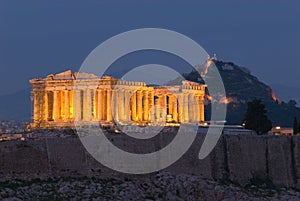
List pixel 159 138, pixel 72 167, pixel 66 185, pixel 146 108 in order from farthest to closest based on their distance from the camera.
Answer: pixel 146 108 < pixel 159 138 < pixel 72 167 < pixel 66 185

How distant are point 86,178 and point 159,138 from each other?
27.8 ft

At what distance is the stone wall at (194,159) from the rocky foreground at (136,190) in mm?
1098

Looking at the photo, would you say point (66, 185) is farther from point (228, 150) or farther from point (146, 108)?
point (146, 108)

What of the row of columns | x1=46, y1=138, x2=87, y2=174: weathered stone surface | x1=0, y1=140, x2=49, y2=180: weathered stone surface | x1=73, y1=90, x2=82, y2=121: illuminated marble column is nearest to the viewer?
x1=0, y1=140, x2=49, y2=180: weathered stone surface

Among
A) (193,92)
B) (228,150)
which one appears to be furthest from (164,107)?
(228,150)

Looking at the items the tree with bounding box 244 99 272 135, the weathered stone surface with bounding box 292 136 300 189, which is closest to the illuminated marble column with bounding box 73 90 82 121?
the tree with bounding box 244 99 272 135

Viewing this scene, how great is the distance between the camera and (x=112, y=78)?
81.9 meters

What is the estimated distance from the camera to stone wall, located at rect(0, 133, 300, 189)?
5028 cm

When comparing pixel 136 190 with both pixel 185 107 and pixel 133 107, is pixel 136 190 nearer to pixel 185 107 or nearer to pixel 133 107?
pixel 133 107

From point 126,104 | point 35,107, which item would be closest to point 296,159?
point 126,104

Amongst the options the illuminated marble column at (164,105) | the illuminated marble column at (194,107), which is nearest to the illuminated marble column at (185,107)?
the illuminated marble column at (194,107)

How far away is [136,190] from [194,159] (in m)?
8.69

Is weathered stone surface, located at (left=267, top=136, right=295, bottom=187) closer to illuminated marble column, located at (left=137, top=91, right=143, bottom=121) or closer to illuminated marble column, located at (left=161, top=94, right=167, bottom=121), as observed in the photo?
illuminated marble column, located at (left=137, top=91, right=143, bottom=121)

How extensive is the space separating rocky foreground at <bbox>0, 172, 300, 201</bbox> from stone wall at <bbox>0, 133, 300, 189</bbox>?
1098 mm
